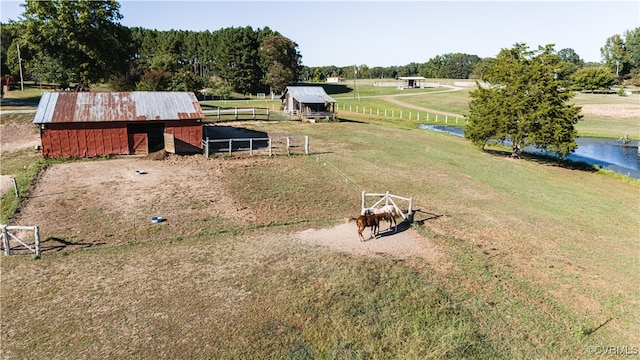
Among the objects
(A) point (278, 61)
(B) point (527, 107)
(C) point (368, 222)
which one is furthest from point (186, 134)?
(A) point (278, 61)

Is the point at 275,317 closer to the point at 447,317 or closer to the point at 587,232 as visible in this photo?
the point at 447,317

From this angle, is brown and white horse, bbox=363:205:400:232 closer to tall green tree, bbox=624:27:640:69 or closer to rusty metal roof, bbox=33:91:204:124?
rusty metal roof, bbox=33:91:204:124

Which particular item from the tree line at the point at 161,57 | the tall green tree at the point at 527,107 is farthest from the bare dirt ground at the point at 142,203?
the tree line at the point at 161,57

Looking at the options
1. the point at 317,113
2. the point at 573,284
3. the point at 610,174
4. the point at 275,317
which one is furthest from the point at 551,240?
the point at 317,113

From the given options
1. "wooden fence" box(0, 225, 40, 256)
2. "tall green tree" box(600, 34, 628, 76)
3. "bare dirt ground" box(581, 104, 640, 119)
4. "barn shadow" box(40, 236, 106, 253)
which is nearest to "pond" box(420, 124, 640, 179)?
"bare dirt ground" box(581, 104, 640, 119)

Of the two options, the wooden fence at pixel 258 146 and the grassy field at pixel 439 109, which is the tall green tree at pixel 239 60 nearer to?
the grassy field at pixel 439 109

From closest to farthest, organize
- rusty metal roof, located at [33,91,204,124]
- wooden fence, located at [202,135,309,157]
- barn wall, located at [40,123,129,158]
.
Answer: barn wall, located at [40,123,129,158] < rusty metal roof, located at [33,91,204,124] < wooden fence, located at [202,135,309,157]

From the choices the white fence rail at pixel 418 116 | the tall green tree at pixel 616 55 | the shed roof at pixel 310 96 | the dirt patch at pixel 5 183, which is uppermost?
the tall green tree at pixel 616 55
